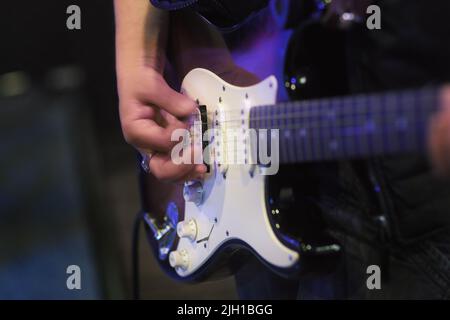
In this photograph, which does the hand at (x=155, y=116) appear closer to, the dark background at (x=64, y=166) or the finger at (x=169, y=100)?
the finger at (x=169, y=100)

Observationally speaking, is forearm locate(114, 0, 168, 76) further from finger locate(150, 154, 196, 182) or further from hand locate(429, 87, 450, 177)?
hand locate(429, 87, 450, 177)

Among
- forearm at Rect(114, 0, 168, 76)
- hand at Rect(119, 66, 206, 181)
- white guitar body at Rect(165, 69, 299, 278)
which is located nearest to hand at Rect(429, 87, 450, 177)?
white guitar body at Rect(165, 69, 299, 278)

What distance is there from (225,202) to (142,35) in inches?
9.7

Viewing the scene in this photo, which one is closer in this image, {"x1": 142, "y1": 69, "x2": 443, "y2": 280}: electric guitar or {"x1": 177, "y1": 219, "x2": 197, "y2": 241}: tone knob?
{"x1": 142, "y1": 69, "x2": 443, "y2": 280}: electric guitar

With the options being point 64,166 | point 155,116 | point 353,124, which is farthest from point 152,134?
point 64,166

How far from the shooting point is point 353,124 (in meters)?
0.38

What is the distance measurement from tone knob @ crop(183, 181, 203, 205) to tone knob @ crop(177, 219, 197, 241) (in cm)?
3

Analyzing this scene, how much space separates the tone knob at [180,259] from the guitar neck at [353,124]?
248 millimetres

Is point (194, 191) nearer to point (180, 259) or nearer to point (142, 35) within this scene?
point (180, 259)

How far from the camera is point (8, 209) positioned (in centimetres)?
168

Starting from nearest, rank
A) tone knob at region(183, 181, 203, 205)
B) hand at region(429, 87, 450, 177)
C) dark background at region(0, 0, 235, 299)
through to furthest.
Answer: hand at region(429, 87, 450, 177), tone knob at region(183, 181, 203, 205), dark background at region(0, 0, 235, 299)

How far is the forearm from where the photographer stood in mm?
648

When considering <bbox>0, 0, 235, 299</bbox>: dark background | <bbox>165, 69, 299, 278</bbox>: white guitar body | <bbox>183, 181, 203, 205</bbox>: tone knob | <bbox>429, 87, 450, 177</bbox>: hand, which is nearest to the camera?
<bbox>429, 87, 450, 177</bbox>: hand

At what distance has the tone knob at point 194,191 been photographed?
62 cm
